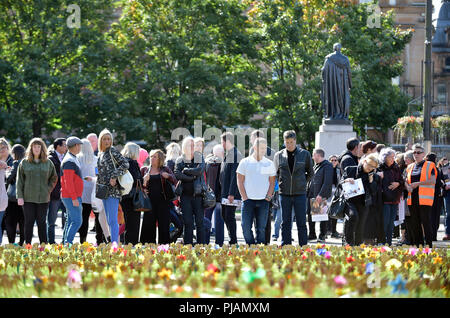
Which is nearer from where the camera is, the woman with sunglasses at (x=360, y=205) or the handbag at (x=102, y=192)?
the handbag at (x=102, y=192)

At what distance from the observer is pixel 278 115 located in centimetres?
3709

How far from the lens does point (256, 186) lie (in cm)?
1252

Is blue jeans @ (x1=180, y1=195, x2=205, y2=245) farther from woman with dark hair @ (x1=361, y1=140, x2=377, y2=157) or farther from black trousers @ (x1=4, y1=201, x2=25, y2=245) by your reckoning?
black trousers @ (x1=4, y1=201, x2=25, y2=245)

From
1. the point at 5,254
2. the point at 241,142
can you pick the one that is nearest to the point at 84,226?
the point at 5,254

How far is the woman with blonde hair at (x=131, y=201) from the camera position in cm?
1263

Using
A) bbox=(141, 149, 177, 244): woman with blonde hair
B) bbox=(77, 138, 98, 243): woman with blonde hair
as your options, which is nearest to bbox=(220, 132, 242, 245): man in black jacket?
bbox=(141, 149, 177, 244): woman with blonde hair

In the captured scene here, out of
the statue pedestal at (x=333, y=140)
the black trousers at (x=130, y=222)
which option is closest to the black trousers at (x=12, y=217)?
the black trousers at (x=130, y=222)

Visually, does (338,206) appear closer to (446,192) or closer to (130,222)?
(130,222)

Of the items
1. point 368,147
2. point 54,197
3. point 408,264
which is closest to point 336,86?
point 368,147

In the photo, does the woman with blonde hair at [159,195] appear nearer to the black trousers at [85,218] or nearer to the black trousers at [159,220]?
the black trousers at [159,220]

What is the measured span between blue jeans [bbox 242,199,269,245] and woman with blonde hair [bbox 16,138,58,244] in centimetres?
284

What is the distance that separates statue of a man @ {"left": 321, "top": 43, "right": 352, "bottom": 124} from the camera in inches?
852

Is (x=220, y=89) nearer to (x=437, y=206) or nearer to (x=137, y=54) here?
(x=137, y=54)

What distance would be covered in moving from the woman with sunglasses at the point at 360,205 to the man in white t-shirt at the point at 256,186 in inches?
48.2
